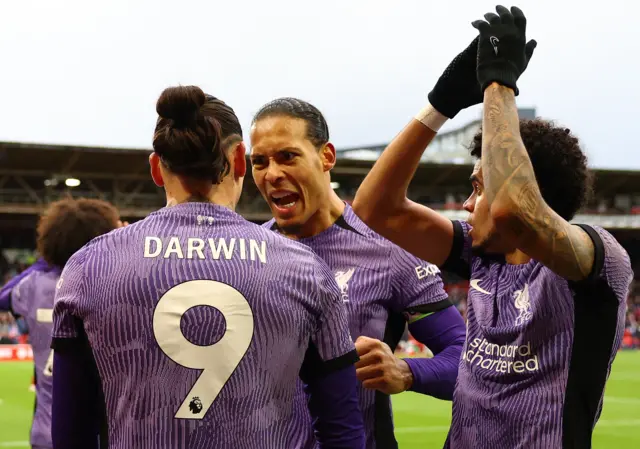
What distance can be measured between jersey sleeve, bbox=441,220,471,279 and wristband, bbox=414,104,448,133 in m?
0.42

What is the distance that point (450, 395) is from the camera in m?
3.37

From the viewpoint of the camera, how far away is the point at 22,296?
605 cm

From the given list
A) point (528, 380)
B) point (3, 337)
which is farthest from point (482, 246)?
point (3, 337)

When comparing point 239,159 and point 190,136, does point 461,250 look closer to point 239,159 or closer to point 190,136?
point 239,159

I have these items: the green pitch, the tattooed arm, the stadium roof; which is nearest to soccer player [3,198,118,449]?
the tattooed arm

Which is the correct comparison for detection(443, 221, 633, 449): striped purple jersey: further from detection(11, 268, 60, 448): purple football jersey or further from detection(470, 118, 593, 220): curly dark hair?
detection(11, 268, 60, 448): purple football jersey

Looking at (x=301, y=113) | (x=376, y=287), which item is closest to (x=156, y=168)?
(x=301, y=113)

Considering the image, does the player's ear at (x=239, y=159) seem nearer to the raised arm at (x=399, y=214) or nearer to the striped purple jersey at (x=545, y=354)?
the raised arm at (x=399, y=214)

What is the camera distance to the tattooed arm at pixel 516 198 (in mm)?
2338

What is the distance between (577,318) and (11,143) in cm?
3102

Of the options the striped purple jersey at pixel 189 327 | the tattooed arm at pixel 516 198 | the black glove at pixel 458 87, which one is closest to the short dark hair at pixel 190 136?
the striped purple jersey at pixel 189 327

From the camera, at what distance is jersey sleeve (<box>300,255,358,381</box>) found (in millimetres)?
2303

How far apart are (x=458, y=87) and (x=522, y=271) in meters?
0.66

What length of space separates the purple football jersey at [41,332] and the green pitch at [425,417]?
222 inches
